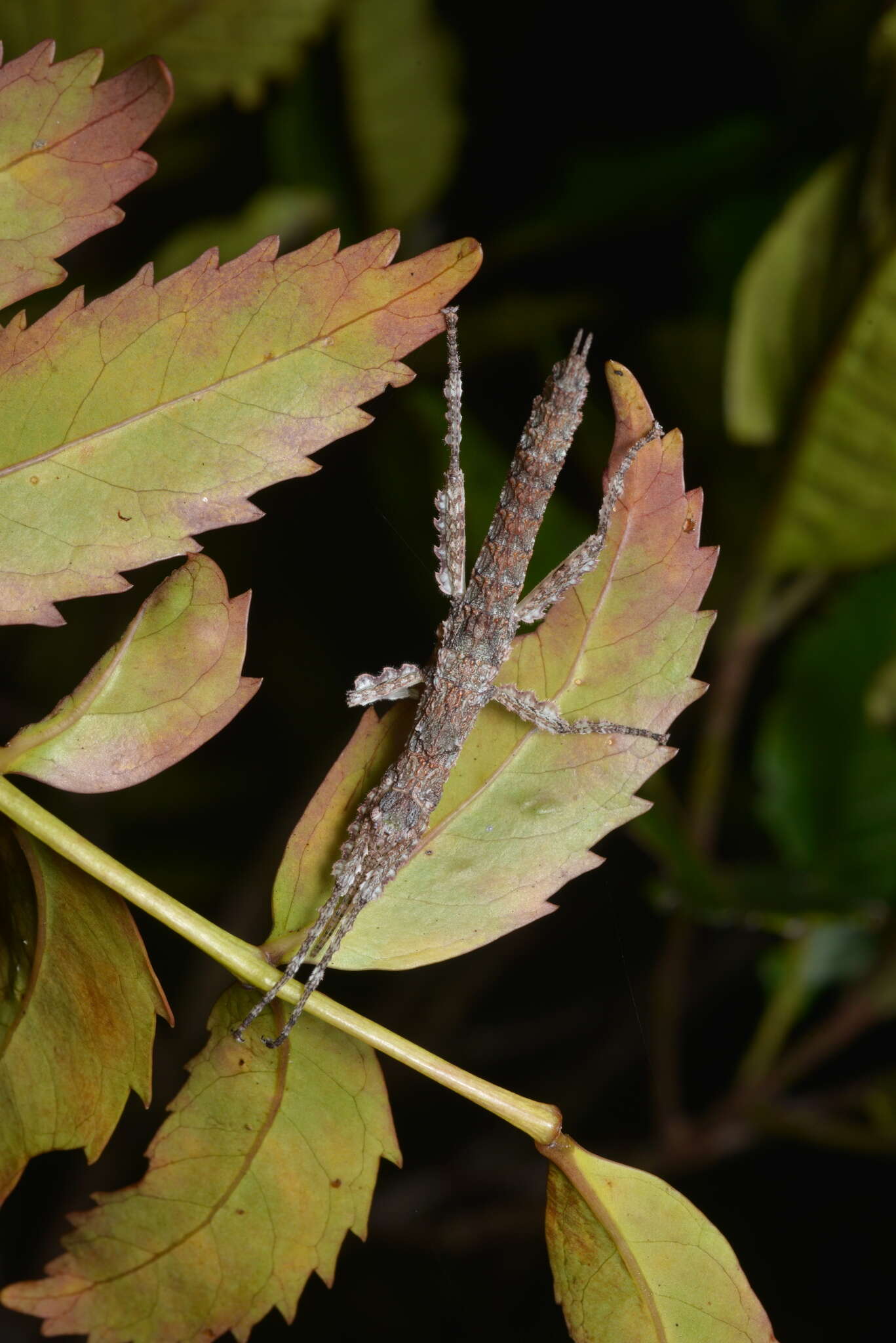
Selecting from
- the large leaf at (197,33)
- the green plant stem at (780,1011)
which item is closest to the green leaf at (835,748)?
the green plant stem at (780,1011)

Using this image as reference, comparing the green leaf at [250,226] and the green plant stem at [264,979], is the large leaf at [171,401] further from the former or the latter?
the green leaf at [250,226]

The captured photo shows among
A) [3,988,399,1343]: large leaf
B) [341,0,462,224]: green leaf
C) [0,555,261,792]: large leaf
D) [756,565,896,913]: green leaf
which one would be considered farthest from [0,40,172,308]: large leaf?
[756,565,896,913]: green leaf

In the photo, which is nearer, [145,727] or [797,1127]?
[145,727]

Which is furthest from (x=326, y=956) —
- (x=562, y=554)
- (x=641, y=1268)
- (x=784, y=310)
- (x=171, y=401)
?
(x=784, y=310)

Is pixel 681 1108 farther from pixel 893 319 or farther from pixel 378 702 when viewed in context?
pixel 893 319

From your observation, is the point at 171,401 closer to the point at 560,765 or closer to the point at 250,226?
the point at 560,765

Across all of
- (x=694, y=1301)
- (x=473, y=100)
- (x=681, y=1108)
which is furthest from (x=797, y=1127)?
(x=473, y=100)

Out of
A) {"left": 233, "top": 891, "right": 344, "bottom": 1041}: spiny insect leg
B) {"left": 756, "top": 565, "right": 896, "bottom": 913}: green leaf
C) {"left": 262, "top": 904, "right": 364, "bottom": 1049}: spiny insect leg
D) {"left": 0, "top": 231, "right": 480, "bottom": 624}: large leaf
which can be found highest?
{"left": 0, "top": 231, "right": 480, "bottom": 624}: large leaf

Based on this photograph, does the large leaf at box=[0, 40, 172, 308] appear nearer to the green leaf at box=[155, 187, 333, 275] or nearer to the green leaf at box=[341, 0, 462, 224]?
the green leaf at box=[155, 187, 333, 275]
